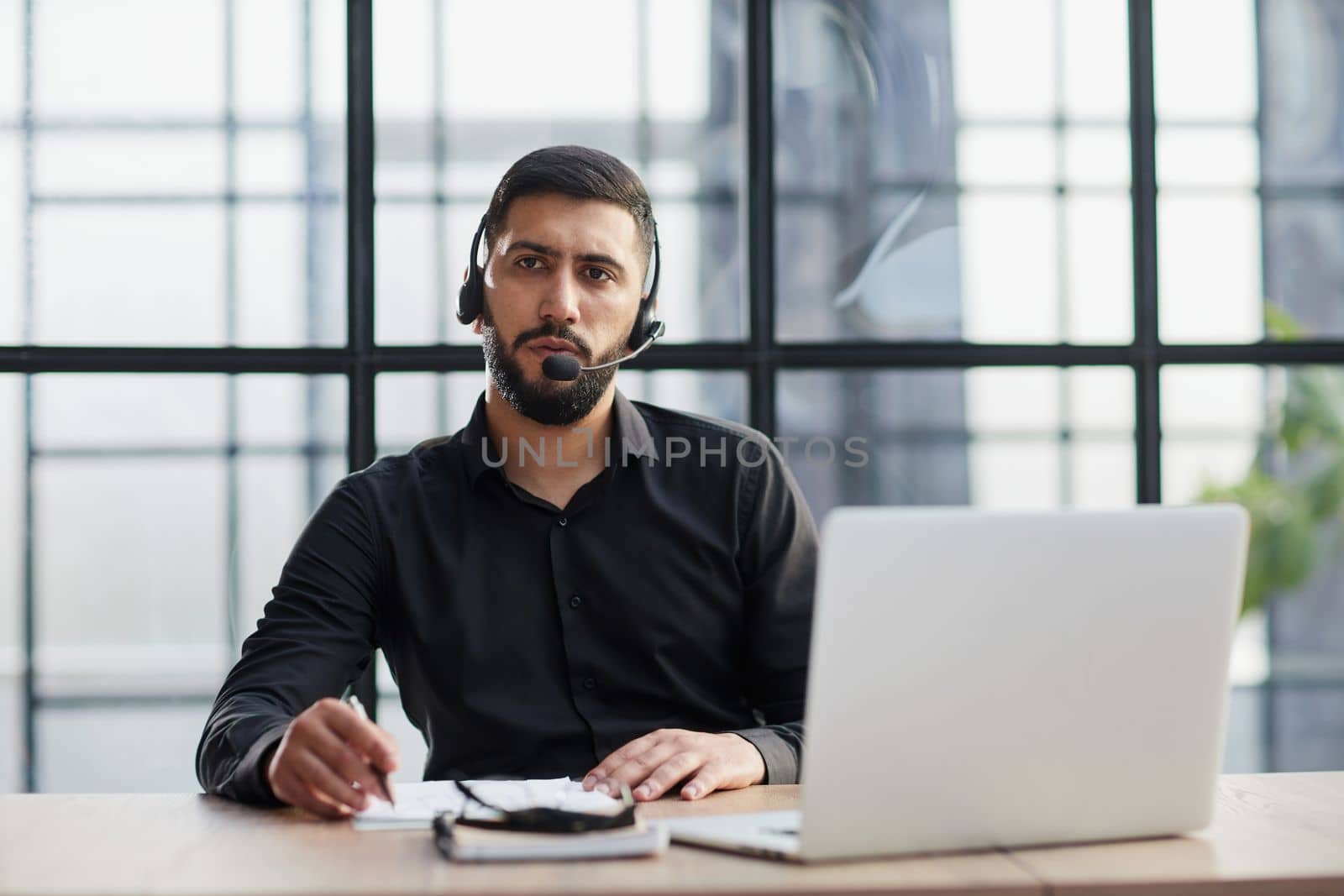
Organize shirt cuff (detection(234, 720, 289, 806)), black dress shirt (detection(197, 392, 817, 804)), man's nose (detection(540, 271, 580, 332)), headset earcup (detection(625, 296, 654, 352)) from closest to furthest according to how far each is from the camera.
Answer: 1. shirt cuff (detection(234, 720, 289, 806))
2. black dress shirt (detection(197, 392, 817, 804))
3. man's nose (detection(540, 271, 580, 332))
4. headset earcup (detection(625, 296, 654, 352))

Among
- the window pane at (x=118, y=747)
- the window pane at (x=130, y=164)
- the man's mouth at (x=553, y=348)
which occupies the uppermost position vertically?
the window pane at (x=130, y=164)

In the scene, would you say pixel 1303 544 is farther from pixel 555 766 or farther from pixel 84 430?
pixel 84 430

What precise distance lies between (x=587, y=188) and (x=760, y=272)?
0.79m

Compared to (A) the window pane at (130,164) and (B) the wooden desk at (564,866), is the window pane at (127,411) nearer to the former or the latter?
(A) the window pane at (130,164)

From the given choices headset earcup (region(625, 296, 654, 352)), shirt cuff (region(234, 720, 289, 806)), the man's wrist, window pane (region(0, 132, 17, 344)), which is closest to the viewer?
shirt cuff (region(234, 720, 289, 806))

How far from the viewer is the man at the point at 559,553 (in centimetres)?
172

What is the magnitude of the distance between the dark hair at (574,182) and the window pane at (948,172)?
734 millimetres

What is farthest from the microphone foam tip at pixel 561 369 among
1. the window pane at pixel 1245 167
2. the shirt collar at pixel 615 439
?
the window pane at pixel 1245 167

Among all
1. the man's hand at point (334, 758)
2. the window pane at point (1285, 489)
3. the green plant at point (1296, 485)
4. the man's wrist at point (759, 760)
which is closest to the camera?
the man's hand at point (334, 758)

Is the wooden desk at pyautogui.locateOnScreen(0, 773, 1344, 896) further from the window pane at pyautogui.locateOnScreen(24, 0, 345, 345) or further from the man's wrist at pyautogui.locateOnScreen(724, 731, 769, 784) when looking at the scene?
the window pane at pyautogui.locateOnScreen(24, 0, 345, 345)

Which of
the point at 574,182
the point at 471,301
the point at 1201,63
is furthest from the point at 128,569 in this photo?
the point at 1201,63

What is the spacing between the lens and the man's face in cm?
185

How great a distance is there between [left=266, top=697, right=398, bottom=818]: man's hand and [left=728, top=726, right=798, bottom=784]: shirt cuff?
47 cm

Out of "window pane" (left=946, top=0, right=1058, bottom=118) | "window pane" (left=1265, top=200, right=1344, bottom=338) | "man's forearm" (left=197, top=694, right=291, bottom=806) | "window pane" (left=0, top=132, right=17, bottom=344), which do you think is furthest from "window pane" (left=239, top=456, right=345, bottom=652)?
"window pane" (left=1265, top=200, right=1344, bottom=338)
